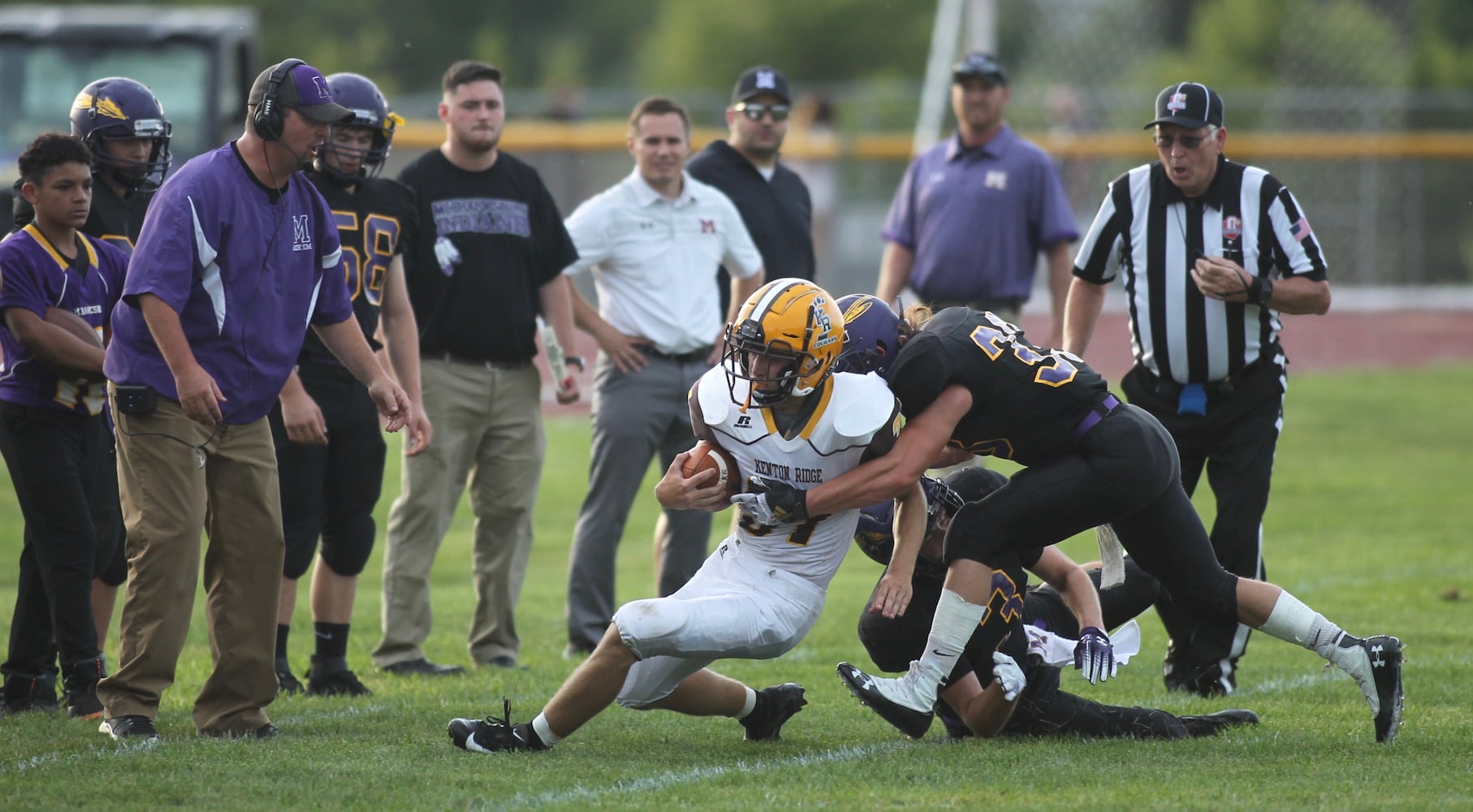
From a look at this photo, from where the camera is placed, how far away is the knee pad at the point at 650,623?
15.4 ft

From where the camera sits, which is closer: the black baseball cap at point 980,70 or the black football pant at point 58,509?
the black football pant at point 58,509

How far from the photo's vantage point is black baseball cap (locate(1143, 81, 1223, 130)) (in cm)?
612

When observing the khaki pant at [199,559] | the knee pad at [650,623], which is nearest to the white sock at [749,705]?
the knee pad at [650,623]

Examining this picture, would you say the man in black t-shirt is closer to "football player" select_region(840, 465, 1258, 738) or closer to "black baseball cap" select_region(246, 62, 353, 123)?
"black baseball cap" select_region(246, 62, 353, 123)

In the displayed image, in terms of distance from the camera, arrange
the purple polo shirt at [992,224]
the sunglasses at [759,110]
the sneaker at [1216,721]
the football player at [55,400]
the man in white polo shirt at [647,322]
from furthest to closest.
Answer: the purple polo shirt at [992,224] < the sunglasses at [759,110] < the man in white polo shirt at [647,322] < the football player at [55,400] < the sneaker at [1216,721]

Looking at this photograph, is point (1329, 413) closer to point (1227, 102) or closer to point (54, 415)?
point (1227, 102)

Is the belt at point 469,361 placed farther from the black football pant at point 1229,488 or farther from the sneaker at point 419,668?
the black football pant at point 1229,488

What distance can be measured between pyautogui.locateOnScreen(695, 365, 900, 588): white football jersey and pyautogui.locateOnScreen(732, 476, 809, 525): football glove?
7 centimetres

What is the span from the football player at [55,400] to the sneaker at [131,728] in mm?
484

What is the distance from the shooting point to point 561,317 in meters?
7.32

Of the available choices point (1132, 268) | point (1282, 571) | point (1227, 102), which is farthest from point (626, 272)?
point (1227, 102)

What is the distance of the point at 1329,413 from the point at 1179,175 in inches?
439

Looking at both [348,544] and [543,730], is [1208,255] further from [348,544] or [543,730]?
[348,544]

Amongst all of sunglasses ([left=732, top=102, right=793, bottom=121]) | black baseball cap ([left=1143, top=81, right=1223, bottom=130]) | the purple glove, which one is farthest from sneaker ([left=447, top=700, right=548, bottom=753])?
sunglasses ([left=732, top=102, right=793, bottom=121])
